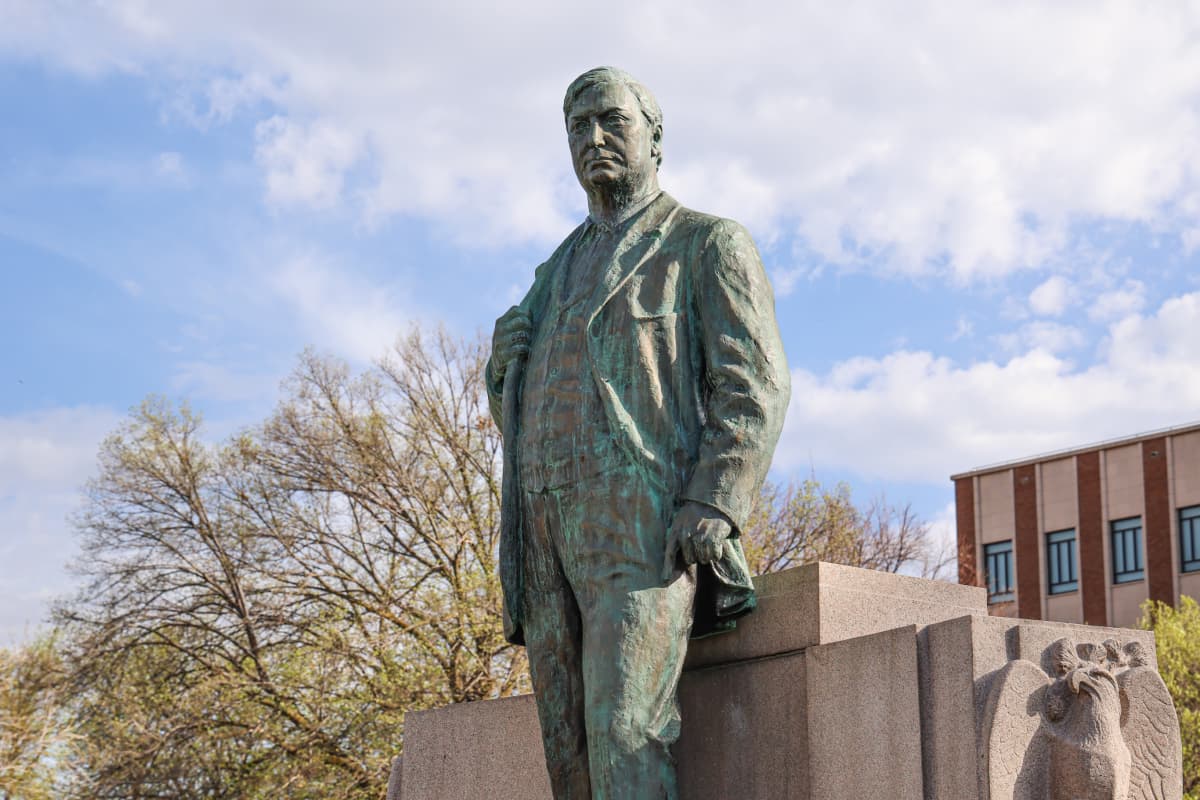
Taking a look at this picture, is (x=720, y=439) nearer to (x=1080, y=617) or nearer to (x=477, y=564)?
(x=477, y=564)

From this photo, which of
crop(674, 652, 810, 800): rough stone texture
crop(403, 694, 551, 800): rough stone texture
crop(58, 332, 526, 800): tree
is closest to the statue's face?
crop(674, 652, 810, 800): rough stone texture

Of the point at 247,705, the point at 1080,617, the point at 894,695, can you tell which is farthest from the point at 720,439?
the point at 1080,617

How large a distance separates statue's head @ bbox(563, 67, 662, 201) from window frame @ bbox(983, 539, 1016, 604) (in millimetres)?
38633

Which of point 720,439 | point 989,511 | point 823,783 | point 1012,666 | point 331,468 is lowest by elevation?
point 823,783

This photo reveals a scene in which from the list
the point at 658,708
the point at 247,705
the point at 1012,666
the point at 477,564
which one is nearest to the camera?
the point at 1012,666

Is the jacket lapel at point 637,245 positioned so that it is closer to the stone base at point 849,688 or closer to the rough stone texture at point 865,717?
the stone base at point 849,688

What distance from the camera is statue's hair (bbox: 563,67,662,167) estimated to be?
5480mm

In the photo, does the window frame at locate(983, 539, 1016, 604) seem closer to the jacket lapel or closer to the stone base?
the stone base

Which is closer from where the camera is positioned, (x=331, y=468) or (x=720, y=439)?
(x=720, y=439)

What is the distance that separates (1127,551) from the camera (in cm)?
4144

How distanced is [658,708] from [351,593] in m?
18.6

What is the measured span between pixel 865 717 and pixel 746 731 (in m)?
0.55

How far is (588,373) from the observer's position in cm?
523

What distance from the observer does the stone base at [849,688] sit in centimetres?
468
